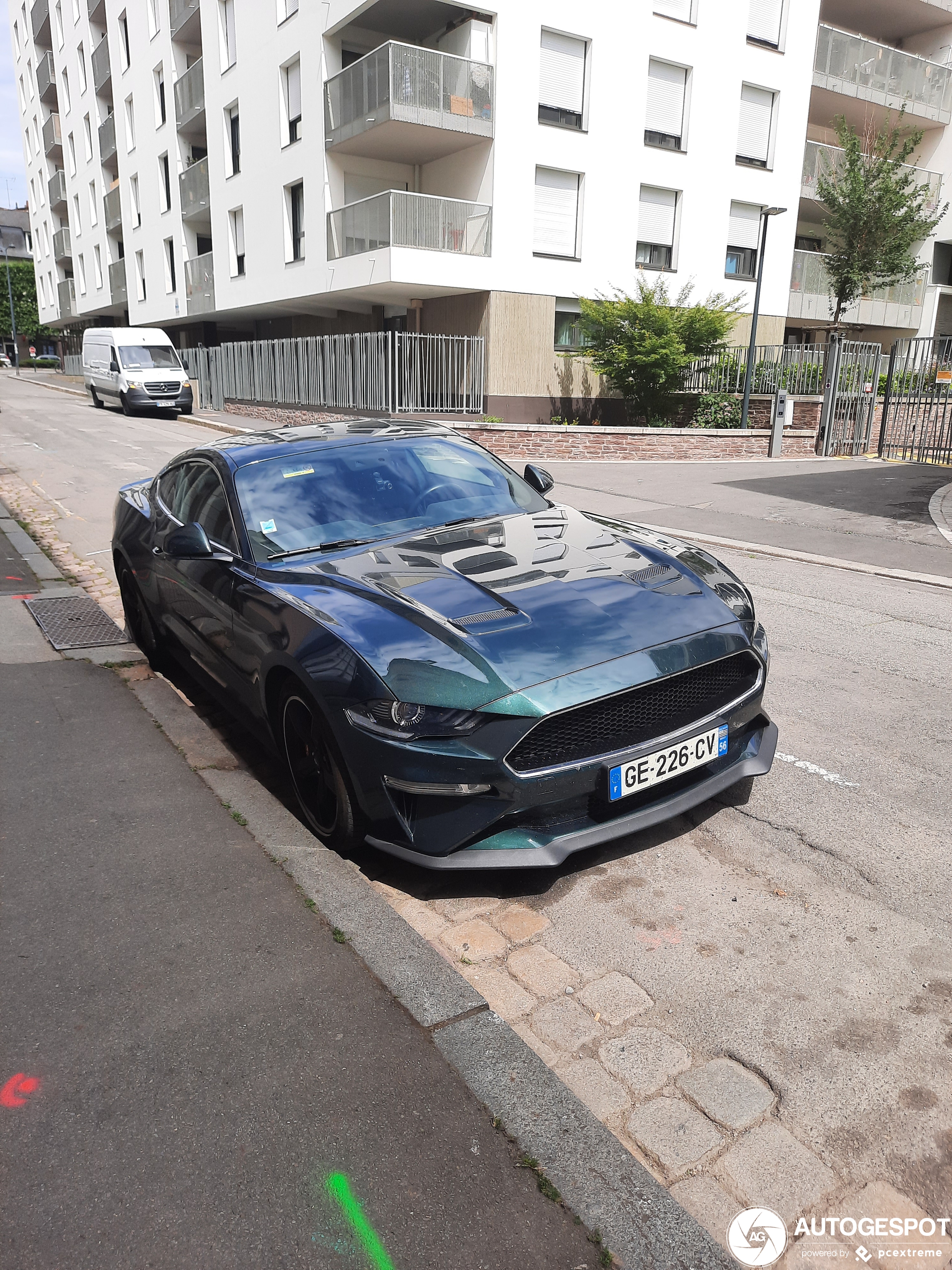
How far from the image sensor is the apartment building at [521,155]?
21.1 meters

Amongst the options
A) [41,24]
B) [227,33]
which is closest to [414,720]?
[227,33]

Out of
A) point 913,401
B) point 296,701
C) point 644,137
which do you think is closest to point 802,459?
point 913,401

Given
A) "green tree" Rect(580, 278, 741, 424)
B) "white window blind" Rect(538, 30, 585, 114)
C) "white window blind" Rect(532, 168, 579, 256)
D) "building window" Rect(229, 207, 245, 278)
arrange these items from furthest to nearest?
1. "building window" Rect(229, 207, 245, 278)
2. "white window blind" Rect(532, 168, 579, 256)
3. "white window blind" Rect(538, 30, 585, 114)
4. "green tree" Rect(580, 278, 741, 424)

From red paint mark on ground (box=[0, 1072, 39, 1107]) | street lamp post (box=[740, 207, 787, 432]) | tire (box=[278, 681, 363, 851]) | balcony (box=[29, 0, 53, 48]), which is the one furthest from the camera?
balcony (box=[29, 0, 53, 48])

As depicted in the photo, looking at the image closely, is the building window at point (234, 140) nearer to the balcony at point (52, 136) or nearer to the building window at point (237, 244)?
the building window at point (237, 244)

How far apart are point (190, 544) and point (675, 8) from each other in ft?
82.8

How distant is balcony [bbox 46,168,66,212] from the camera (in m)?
53.4

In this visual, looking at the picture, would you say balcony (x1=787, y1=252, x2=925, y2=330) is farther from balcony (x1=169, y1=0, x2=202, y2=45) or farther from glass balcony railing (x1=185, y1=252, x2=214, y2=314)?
balcony (x1=169, y1=0, x2=202, y2=45)

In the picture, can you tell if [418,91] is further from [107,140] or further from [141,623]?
[107,140]

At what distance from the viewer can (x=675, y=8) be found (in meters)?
23.3

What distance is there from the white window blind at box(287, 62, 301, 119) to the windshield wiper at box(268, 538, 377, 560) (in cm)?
2420

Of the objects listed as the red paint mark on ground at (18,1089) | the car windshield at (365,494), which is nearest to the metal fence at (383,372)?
the car windshield at (365,494)

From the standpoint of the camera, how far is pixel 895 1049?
255 cm

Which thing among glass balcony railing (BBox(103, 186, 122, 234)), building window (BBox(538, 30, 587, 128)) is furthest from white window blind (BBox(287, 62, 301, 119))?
glass balcony railing (BBox(103, 186, 122, 234))
